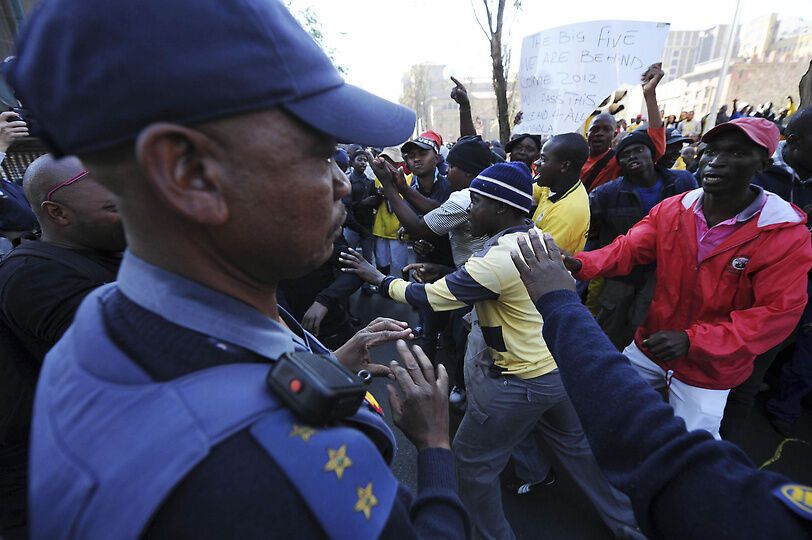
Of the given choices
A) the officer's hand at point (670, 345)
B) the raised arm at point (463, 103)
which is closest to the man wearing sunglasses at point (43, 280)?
the officer's hand at point (670, 345)

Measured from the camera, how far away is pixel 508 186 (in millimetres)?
2328

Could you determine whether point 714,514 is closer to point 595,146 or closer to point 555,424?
point 555,424

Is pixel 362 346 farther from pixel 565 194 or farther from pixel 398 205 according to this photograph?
pixel 565 194

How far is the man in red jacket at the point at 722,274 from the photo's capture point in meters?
2.02

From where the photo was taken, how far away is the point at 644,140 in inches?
143

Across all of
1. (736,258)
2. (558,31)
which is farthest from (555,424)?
(558,31)

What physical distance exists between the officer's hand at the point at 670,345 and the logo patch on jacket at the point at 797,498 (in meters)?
1.36

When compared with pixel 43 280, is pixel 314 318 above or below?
below

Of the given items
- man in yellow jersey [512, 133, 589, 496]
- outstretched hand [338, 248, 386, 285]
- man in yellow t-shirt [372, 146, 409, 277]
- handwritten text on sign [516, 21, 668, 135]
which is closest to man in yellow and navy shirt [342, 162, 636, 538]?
outstretched hand [338, 248, 386, 285]

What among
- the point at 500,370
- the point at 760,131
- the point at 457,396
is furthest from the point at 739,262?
the point at 457,396

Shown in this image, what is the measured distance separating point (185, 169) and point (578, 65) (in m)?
3.92

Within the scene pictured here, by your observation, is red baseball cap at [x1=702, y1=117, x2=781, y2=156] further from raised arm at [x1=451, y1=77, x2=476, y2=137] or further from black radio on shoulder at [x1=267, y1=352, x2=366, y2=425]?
raised arm at [x1=451, y1=77, x2=476, y2=137]

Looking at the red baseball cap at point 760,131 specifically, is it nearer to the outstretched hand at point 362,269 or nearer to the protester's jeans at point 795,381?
the protester's jeans at point 795,381

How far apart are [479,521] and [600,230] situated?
2.87m
